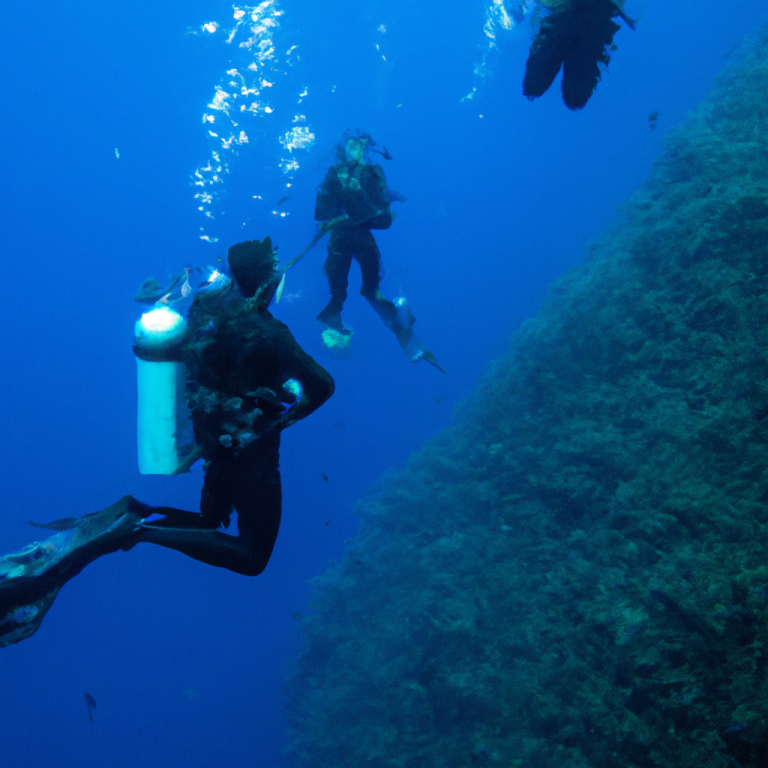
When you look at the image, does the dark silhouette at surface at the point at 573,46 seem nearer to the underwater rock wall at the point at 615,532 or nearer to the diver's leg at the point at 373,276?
the diver's leg at the point at 373,276

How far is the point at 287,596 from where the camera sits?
46.8 m

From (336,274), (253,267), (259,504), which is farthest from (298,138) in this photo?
(259,504)

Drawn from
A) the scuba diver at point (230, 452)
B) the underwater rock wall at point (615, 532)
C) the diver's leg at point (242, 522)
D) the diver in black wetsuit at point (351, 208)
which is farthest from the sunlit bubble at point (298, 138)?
the diver's leg at point (242, 522)

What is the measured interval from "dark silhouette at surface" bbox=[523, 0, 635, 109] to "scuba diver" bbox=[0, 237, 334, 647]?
3.28m

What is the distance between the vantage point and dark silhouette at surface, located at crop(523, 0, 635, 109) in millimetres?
3535

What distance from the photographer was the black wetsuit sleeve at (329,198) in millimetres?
4852

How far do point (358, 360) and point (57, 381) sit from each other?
4203 cm

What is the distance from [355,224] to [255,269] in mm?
2731

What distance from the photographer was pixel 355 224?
503 centimetres

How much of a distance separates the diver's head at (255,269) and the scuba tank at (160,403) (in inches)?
18.3

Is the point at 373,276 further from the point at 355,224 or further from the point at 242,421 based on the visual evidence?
the point at 242,421

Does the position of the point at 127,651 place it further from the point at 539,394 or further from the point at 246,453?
the point at 246,453

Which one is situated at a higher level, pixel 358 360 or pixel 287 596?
pixel 358 360

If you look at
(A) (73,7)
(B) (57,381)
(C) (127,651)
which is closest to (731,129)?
(A) (73,7)
